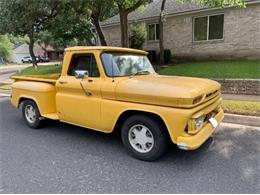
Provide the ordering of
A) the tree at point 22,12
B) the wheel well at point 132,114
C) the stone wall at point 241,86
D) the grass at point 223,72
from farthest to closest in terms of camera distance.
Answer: the tree at point 22,12 < the grass at point 223,72 < the stone wall at point 241,86 < the wheel well at point 132,114

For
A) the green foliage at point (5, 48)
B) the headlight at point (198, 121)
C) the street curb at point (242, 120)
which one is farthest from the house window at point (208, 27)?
the green foliage at point (5, 48)

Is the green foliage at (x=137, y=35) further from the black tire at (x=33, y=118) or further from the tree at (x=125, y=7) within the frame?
the black tire at (x=33, y=118)

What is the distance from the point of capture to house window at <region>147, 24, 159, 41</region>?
18.5 m

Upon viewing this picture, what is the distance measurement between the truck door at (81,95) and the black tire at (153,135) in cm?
68

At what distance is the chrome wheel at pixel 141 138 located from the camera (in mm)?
4066

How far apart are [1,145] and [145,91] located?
10.4ft

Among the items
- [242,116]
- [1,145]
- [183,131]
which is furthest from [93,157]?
[242,116]

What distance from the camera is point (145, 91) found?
394 cm

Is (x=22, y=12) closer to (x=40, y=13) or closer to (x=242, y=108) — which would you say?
(x=40, y=13)

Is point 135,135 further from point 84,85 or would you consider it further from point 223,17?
point 223,17

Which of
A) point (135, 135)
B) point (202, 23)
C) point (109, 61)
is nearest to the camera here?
point (135, 135)

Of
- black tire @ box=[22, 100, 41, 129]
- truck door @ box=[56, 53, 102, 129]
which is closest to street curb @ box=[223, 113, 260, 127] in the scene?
truck door @ box=[56, 53, 102, 129]

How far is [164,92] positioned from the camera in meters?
3.77

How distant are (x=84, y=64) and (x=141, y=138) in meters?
1.85
